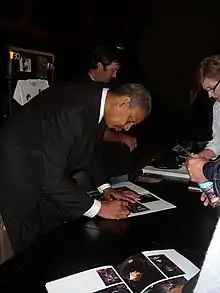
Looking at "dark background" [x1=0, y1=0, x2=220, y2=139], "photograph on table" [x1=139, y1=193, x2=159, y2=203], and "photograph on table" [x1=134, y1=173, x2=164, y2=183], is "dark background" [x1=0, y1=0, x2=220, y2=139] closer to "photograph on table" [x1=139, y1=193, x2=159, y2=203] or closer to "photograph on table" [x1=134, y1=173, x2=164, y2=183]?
"photograph on table" [x1=134, y1=173, x2=164, y2=183]

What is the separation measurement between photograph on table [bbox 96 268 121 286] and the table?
6 cm

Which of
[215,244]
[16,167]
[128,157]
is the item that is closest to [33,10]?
[128,157]

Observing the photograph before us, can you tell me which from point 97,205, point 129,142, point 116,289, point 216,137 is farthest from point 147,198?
point 129,142

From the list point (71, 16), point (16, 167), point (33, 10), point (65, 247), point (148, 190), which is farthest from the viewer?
point (71, 16)

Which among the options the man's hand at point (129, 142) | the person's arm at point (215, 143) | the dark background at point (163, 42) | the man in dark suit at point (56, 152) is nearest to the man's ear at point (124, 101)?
the man in dark suit at point (56, 152)

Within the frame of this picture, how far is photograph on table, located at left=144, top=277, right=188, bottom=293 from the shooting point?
3.96 feet

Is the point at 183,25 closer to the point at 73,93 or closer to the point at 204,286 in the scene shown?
the point at 73,93

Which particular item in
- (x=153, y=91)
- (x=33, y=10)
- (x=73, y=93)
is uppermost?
(x=33, y=10)

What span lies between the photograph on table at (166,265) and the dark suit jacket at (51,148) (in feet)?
1.39

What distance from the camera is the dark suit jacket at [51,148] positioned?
1.72 metres

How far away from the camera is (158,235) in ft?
5.32

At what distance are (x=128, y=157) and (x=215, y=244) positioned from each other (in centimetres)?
220

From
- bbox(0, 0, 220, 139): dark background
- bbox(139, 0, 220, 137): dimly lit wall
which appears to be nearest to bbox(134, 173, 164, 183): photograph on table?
bbox(0, 0, 220, 139): dark background

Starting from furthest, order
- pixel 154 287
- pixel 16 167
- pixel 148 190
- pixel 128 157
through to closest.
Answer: pixel 128 157, pixel 148 190, pixel 16 167, pixel 154 287
